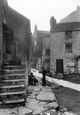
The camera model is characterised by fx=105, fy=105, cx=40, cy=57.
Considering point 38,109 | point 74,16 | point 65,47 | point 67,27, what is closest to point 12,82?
point 38,109

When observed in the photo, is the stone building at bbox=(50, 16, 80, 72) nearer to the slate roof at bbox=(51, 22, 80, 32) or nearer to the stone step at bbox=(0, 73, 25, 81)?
the slate roof at bbox=(51, 22, 80, 32)

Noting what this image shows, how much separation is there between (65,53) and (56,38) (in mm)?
3364

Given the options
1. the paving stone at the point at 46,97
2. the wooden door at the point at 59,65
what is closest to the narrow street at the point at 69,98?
Result: the paving stone at the point at 46,97

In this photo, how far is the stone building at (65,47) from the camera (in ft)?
63.8

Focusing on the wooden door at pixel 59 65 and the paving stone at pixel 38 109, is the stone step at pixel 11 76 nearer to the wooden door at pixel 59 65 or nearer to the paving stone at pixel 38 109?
the paving stone at pixel 38 109

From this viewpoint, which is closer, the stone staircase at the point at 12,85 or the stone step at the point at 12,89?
the stone staircase at the point at 12,85

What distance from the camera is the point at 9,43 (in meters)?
10.9

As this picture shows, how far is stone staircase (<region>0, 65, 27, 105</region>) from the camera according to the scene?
5.39m

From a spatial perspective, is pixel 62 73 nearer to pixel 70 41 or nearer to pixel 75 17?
pixel 70 41

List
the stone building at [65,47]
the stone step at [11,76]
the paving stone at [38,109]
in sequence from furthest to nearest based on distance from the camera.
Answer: the stone building at [65,47], the stone step at [11,76], the paving stone at [38,109]

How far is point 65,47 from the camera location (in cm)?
2006

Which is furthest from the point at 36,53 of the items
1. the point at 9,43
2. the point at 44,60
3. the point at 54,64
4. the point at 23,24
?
the point at 9,43

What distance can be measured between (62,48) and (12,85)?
609 inches

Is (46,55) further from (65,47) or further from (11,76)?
(11,76)
